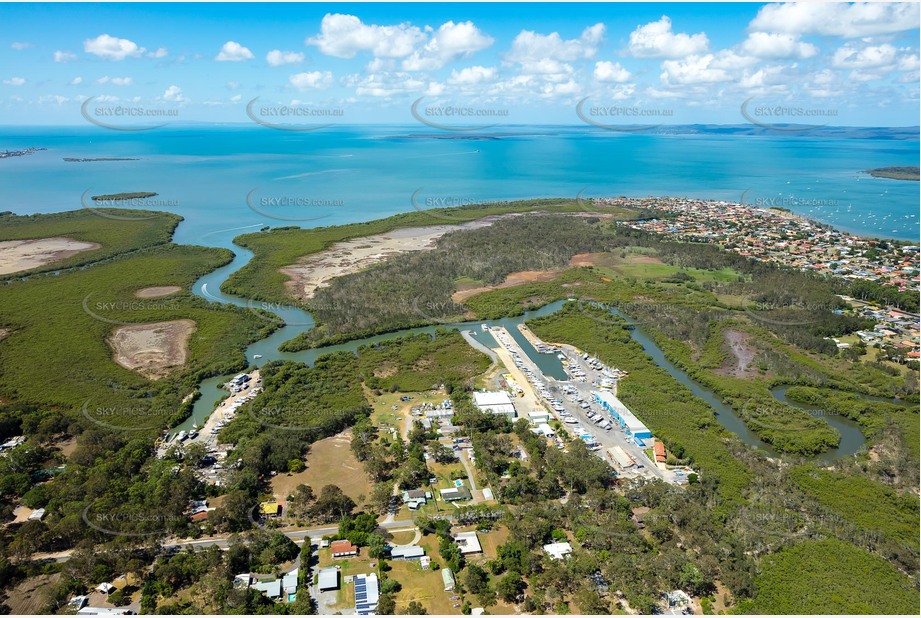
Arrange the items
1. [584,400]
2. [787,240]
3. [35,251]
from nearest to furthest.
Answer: [584,400]
[35,251]
[787,240]

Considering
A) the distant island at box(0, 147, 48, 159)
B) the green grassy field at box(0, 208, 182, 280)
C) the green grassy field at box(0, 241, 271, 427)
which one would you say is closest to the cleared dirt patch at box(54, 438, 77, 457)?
the green grassy field at box(0, 241, 271, 427)

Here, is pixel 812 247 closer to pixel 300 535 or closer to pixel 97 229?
pixel 300 535

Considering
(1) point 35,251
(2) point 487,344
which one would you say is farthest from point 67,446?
(1) point 35,251

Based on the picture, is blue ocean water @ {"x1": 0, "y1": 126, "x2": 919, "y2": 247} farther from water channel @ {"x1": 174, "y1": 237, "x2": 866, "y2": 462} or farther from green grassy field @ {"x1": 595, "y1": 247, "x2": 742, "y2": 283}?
green grassy field @ {"x1": 595, "y1": 247, "x2": 742, "y2": 283}

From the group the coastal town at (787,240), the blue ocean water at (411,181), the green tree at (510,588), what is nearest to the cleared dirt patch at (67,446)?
the green tree at (510,588)

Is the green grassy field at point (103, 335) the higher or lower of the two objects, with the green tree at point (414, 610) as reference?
higher

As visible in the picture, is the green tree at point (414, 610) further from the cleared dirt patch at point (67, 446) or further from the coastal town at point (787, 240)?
the coastal town at point (787, 240)
